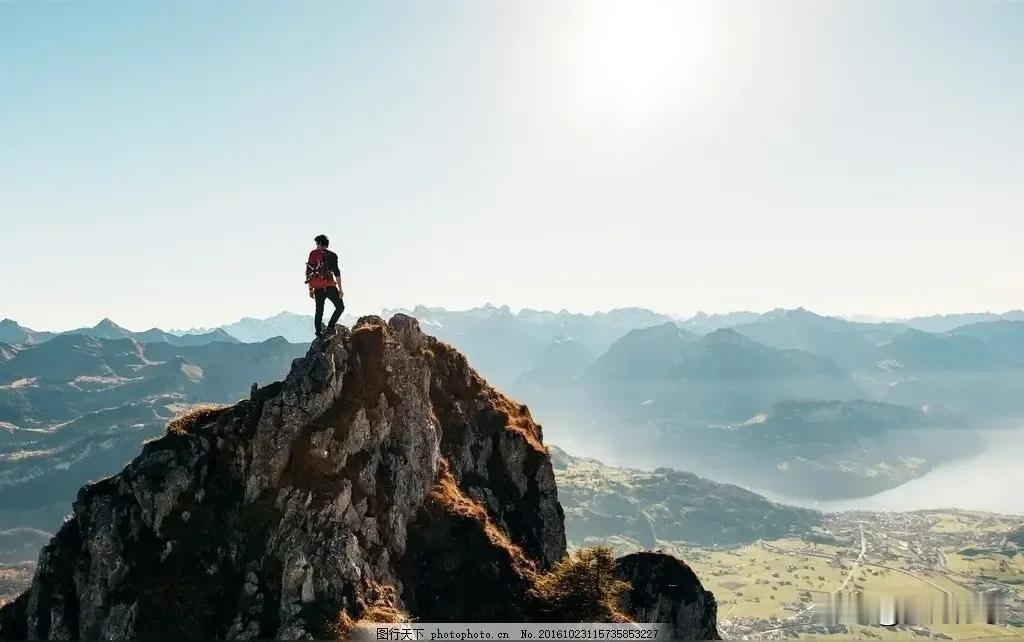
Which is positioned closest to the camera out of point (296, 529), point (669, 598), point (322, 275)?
point (296, 529)

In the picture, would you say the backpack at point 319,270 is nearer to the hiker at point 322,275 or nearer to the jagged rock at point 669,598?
the hiker at point 322,275

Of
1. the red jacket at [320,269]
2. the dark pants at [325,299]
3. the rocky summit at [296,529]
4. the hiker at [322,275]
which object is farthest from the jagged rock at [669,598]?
the red jacket at [320,269]

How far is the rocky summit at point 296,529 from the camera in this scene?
36531mm

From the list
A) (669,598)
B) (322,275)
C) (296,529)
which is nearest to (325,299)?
(322,275)

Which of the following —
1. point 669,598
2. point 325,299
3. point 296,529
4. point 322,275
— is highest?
point 322,275

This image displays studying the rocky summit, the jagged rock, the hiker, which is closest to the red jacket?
the hiker

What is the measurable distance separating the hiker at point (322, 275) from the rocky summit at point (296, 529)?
484 cm

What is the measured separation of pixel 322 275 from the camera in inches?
1667

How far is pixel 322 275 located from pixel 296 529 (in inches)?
650

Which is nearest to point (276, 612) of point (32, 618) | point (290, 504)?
point (290, 504)

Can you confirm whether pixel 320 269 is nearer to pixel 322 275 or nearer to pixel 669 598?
pixel 322 275

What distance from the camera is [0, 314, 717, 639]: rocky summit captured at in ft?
120

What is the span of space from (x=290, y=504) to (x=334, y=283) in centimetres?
1477

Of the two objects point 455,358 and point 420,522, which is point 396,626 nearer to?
point 420,522
